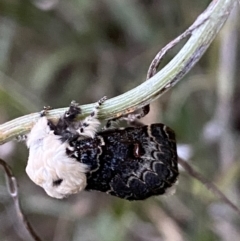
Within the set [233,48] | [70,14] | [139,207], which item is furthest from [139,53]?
[139,207]

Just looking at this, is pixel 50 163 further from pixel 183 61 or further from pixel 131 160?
Result: pixel 183 61

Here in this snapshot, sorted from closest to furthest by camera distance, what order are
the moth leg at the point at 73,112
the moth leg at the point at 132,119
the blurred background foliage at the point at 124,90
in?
the moth leg at the point at 73,112
the moth leg at the point at 132,119
the blurred background foliage at the point at 124,90

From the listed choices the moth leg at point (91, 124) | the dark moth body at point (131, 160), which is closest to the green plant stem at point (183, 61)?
the moth leg at point (91, 124)

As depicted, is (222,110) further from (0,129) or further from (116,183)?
(0,129)

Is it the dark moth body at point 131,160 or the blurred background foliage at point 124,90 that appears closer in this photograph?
the dark moth body at point 131,160

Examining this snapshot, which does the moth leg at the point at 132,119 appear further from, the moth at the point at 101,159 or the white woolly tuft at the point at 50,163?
A: the white woolly tuft at the point at 50,163

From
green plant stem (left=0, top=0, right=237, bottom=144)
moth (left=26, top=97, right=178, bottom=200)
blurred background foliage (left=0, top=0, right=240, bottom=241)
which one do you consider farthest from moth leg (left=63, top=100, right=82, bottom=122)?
blurred background foliage (left=0, top=0, right=240, bottom=241)

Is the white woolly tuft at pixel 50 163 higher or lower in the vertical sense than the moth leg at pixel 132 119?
lower
